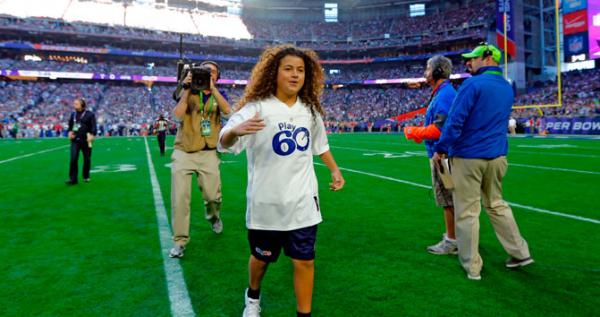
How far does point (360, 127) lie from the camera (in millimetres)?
54375

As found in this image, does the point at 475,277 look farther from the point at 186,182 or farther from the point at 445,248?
the point at 186,182

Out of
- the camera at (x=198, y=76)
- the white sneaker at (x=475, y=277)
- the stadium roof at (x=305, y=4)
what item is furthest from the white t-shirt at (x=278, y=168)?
the stadium roof at (x=305, y=4)

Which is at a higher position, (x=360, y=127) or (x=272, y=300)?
(x=360, y=127)

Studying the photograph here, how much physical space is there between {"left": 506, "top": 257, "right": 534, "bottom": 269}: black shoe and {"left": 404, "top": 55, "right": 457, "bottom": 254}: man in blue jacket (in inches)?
24.5

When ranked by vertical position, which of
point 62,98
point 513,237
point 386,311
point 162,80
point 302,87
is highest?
point 162,80

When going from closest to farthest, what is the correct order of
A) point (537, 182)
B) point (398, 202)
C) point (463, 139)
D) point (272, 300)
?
point (272, 300) < point (463, 139) < point (398, 202) < point (537, 182)

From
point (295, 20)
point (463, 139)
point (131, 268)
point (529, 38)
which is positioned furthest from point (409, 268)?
point (295, 20)

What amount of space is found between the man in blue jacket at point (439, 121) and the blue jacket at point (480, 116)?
0.69ft

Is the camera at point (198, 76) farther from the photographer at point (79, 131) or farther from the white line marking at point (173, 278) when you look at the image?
the photographer at point (79, 131)

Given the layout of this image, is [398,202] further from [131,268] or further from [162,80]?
[162,80]

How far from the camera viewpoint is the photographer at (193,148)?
4.52m

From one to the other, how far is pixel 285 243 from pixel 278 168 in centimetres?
48

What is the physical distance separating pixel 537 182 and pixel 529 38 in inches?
2499

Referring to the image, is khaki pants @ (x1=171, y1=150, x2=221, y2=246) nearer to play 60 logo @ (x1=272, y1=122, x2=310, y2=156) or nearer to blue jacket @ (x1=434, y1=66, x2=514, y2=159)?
play 60 logo @ (x1=272, y1=122, x2=310, y2=156)
